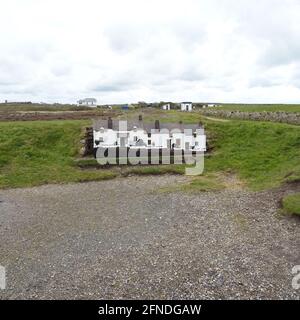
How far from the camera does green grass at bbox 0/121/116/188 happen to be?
27131 mm

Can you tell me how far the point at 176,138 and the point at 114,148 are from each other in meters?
6.15

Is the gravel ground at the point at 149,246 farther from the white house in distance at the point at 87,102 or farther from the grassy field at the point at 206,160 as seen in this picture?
the white house in distance at the point at 87,102

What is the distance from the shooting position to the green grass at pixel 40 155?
27131mm

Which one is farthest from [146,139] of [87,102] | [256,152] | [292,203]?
[87,102]

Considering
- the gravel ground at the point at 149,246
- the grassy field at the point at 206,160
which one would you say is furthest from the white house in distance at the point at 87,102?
the gravel ground at the point at 149,246

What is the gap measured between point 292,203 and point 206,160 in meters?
13.0

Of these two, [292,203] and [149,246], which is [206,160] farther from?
[149,246]

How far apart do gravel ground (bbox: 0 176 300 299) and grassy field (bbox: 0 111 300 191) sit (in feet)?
13.5

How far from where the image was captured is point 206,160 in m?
30.8

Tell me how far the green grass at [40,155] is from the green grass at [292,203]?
13807 mm

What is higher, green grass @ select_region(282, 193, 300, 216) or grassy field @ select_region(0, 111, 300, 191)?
grassy field @ select_region(0, 111, 300, 191)

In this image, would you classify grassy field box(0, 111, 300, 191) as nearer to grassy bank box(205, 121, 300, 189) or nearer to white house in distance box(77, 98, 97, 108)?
grassy bank box(205, 121, 300, 189)

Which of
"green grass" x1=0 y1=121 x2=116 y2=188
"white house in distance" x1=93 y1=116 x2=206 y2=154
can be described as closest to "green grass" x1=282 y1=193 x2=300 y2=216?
"green grass" x1=0 y1=121 x2=116 y2=188
